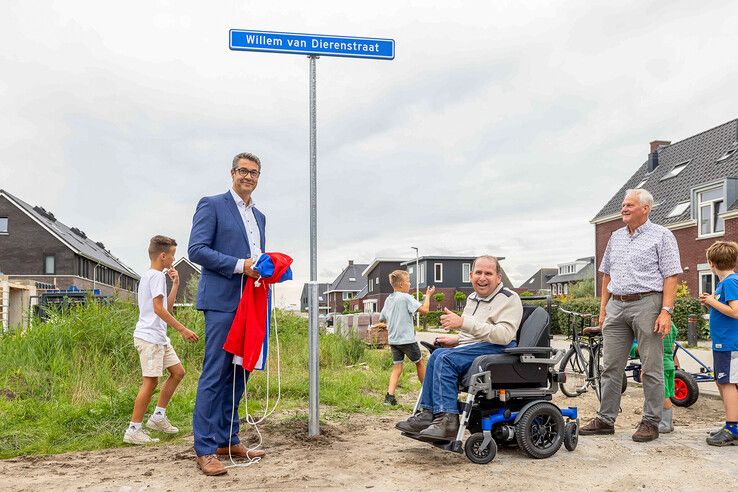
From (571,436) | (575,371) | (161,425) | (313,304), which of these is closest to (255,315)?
(313,304)

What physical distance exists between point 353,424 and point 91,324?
462cm

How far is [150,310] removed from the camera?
18.3 feet

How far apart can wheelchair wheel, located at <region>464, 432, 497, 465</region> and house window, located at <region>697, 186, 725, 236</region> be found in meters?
24.6

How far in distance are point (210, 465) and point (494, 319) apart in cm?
219

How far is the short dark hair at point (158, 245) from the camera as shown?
5586mm

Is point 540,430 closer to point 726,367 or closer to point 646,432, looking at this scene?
point 646,432

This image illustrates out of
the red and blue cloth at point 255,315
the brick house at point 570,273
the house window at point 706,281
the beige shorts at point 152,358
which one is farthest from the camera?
the brick house at point 570,273

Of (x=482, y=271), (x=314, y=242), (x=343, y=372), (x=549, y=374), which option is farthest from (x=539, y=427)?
(x=343, y=372)

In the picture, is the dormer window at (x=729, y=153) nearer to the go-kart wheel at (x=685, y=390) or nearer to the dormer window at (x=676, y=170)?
the dormer window at (x=676, y=170)

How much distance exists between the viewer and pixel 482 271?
4949mm

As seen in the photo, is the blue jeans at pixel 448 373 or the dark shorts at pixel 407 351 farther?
the dark shorts at pixel 407 351

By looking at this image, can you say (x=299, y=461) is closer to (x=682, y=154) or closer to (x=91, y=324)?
(x=91, y=324)

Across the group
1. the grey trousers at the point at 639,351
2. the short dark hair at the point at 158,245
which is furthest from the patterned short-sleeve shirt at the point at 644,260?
the short dark hair at the point at 158,245

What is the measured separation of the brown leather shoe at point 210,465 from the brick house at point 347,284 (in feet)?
250
